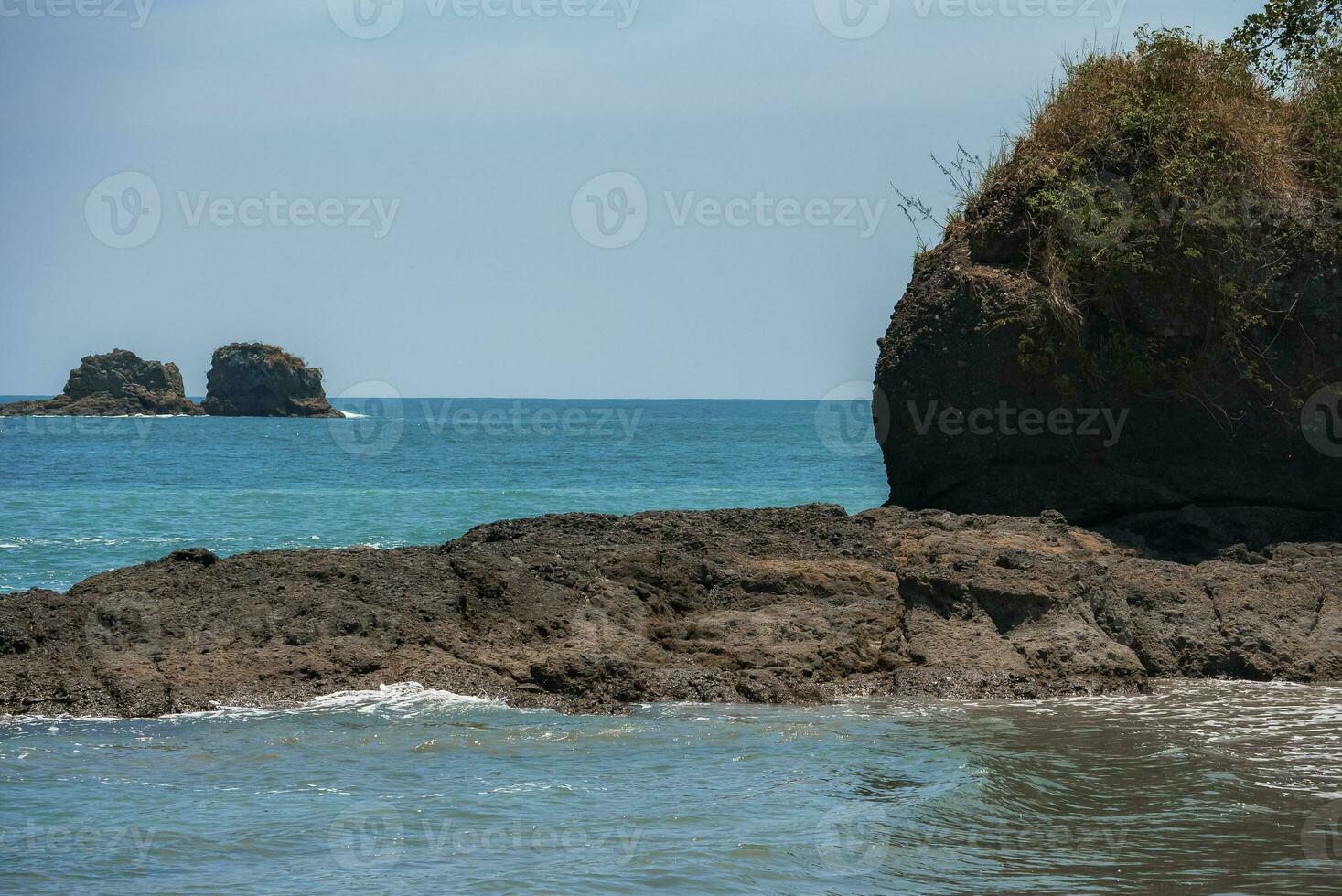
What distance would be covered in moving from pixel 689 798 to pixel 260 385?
107570 millimetres

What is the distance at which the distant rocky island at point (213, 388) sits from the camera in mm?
104938

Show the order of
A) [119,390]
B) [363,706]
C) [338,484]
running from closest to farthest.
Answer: [363,706] < [338,484] < [119,390]

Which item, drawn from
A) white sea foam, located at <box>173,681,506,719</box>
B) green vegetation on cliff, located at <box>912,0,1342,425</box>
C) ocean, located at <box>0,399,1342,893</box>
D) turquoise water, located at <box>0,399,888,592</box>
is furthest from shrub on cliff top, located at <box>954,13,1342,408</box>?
turquoise water, located at <box>0,399,888,592</box>

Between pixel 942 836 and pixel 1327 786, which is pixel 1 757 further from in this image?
pixel 1327 786

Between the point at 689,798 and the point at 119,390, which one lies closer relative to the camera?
the point at 689,798

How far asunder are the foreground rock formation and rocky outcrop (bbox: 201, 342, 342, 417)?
102 m

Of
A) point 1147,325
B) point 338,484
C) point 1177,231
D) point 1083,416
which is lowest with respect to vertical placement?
point 338,484

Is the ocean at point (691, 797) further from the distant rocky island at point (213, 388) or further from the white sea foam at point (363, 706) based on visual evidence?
the distant rocky island at point (213, 388)

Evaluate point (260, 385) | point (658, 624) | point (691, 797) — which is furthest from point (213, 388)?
point (691, 797)

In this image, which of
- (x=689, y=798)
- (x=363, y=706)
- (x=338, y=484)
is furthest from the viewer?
(x=338, y=484)

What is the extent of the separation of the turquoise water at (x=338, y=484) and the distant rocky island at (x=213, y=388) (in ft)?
67.9

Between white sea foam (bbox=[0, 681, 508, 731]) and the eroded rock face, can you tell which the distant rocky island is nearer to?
the eroded rock face

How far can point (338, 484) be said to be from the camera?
41281 mm

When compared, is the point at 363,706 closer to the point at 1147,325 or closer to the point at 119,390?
the point at 1147,325
